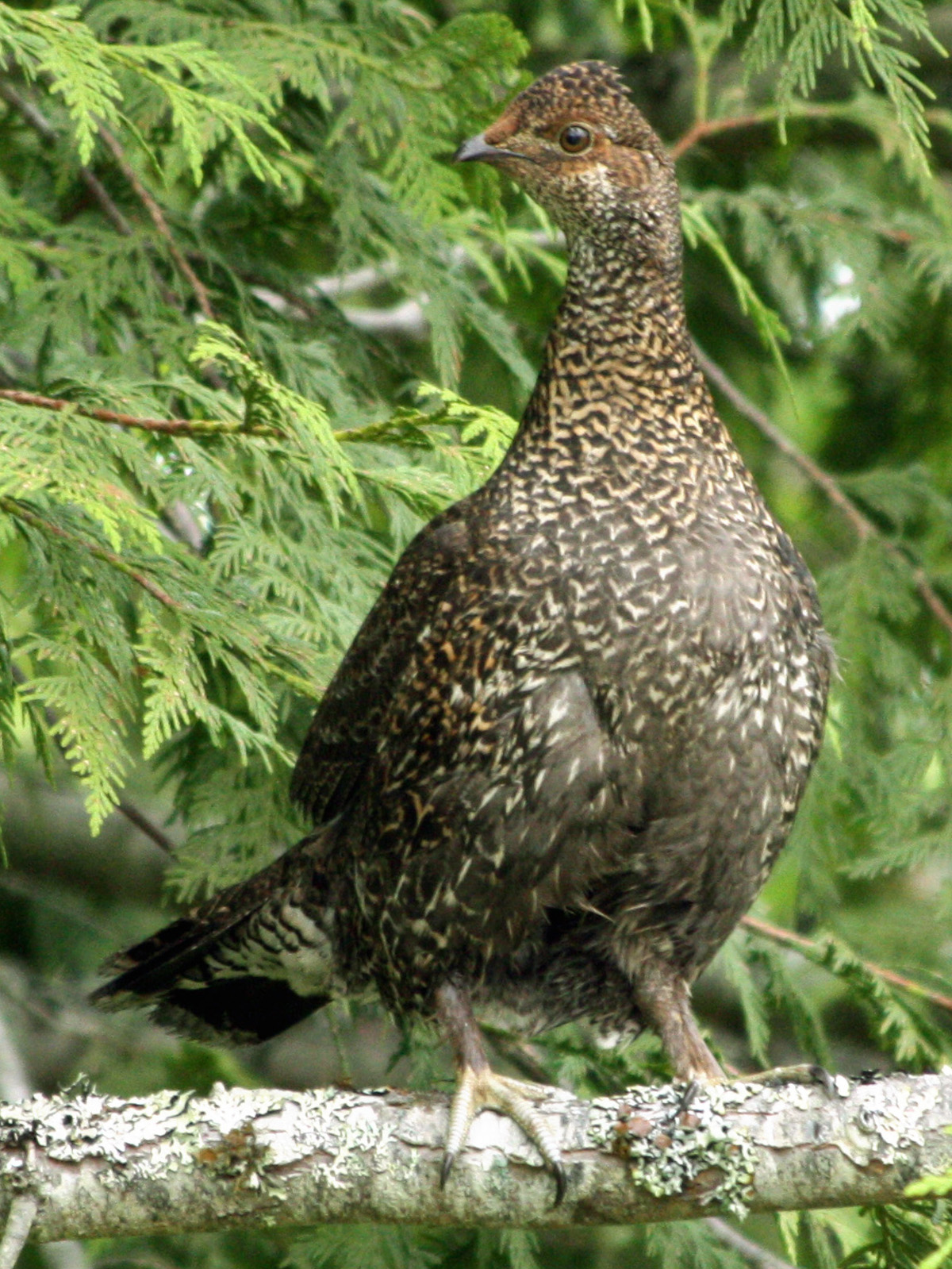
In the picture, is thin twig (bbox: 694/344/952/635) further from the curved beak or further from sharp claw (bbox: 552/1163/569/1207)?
sharp claw (bbox: 552/1163/569/1207)

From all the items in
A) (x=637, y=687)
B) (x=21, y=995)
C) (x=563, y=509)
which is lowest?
(x=21, y=995)

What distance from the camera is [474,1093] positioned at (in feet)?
9.77

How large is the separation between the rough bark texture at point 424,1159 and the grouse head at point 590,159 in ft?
5.50

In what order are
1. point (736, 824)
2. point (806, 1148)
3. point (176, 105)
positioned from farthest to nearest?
point (736, 824) → point (176, 105) → point (806, 1148)

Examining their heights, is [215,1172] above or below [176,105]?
below

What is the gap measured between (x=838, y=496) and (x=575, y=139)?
1.67 meters

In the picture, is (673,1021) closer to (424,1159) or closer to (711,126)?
(424,1159)

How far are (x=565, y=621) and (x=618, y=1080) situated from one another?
4.33 feet

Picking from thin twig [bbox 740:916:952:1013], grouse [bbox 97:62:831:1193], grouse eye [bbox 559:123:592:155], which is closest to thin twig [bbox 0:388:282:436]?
grouse [bbox 97:62:831:1193]

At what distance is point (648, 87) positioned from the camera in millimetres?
5863

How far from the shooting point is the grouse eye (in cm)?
347

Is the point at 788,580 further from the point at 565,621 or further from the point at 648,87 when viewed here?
the point at 648,87

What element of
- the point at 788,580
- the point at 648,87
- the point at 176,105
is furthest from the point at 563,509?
the point at 648,87

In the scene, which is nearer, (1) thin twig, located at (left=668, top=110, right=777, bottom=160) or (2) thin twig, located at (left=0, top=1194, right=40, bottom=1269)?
(2) thin twig, located at (left=0, top=1194, right=40, bottom=1269)
